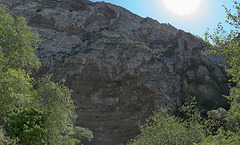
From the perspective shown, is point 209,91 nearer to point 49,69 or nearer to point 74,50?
point 74,50

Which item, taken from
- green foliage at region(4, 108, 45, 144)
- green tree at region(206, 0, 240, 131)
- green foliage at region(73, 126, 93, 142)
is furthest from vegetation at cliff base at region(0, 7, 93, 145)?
green foliage at region(73, 126, 93, 142)

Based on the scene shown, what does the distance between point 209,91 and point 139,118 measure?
1491 centimetres

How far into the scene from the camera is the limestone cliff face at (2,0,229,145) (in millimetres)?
35312

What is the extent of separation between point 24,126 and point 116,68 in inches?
1178

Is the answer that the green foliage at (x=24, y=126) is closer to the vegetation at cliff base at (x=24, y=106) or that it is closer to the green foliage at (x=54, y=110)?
the vegetation at cliff base at (x=24, y=106)

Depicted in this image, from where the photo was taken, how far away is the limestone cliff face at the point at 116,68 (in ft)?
116

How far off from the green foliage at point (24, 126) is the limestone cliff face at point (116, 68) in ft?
78.8

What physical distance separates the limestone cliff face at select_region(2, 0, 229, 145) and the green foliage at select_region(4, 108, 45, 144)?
2403 cm

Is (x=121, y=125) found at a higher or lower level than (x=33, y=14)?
lower

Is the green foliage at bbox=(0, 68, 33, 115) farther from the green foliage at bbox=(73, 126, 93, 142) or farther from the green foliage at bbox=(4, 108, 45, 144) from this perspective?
the green foliage at bbox=(73, 126, 93, 142)

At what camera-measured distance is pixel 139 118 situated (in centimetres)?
3472

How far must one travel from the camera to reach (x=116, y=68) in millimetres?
Answer: 39156

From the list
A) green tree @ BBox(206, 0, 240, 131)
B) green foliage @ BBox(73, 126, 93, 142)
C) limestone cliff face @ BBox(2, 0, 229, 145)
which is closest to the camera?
green tree @ BBox(206, 0, 240, 131)

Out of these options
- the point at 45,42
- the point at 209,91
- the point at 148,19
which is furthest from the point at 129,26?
the point at 209,91
